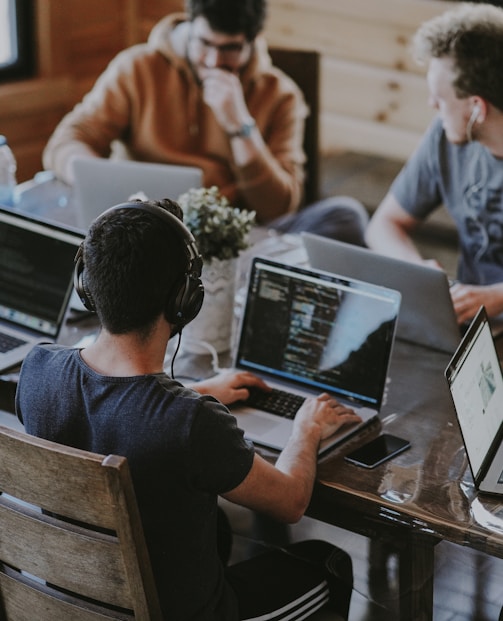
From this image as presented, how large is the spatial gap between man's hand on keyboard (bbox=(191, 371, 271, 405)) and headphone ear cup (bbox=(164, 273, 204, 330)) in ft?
1.16

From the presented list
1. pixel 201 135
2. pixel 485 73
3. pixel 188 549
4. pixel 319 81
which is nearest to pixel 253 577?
pixel 188 549

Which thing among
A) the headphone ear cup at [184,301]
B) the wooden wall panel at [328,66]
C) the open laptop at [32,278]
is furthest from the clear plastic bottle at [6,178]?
the wooden wall panel at [328,66]

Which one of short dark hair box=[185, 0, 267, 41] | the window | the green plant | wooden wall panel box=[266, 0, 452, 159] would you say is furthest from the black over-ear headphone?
the window

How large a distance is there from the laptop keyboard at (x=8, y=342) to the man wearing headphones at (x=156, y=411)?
1.77 ft

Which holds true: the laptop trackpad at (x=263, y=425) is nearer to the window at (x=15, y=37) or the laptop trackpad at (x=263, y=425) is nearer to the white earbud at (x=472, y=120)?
the white earbud at (x=472, y=120)

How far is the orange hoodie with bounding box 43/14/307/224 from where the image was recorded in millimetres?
3033

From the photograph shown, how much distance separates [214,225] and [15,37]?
8.95 ft

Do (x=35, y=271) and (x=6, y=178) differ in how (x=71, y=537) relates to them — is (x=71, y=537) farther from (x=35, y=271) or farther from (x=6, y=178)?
(x=6, y=178)

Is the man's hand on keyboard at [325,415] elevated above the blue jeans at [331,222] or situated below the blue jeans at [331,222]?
above

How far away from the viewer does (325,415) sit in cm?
172

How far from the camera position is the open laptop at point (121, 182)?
2.33m

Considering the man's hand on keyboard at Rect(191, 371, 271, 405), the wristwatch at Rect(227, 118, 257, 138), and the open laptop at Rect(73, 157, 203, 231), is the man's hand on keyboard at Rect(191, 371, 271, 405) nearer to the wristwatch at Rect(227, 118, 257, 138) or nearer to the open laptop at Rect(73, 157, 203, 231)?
the open laptop at Rect(73, 157, 203, 231)

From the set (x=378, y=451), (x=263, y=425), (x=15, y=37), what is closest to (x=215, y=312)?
(x=263, y=425)

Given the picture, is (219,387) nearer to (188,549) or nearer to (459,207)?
(188,549)
